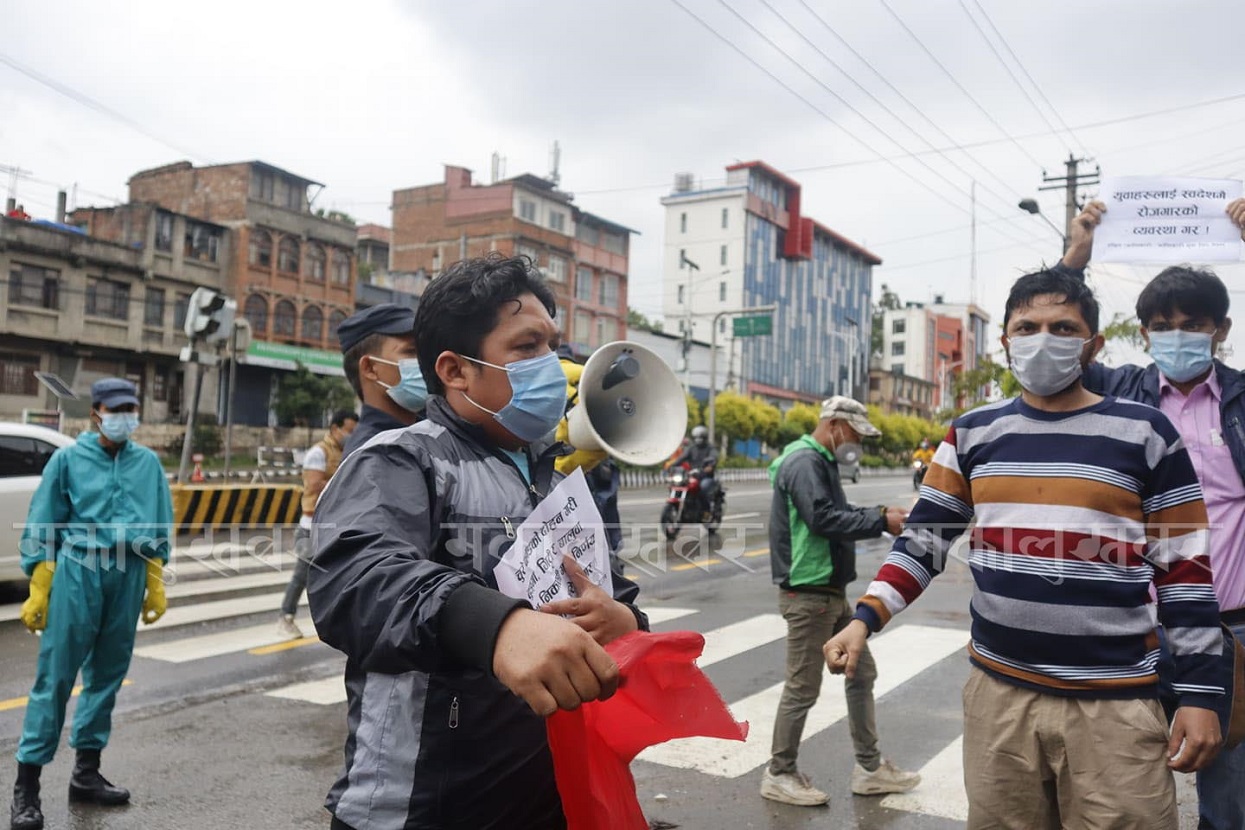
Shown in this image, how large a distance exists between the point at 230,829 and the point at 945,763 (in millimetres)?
3337

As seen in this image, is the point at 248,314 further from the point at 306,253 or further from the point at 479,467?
the point at 479,467

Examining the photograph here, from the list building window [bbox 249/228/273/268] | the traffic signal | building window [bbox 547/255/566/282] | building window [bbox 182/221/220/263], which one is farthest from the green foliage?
the traffic signal

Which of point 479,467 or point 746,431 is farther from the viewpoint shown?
point 746,431

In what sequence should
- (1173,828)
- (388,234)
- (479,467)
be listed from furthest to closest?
(388,234) → (1173,828) → (479,467)

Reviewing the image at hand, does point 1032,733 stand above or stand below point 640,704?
below

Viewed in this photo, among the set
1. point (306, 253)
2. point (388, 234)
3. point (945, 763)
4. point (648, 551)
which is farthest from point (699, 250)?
point (945, 763)

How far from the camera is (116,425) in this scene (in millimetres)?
4711

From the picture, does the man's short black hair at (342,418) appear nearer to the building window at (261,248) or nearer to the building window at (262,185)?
the building window at (261,248)

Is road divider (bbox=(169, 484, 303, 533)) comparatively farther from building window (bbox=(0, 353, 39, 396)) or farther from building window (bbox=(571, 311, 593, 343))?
building window (bbox=(571, 311, 593, 343))

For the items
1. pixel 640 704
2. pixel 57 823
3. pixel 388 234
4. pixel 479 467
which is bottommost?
pixel 57 823

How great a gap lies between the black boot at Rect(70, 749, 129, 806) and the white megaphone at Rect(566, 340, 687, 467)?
8.79 feet

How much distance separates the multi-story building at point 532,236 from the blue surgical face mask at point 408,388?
47.3 metres

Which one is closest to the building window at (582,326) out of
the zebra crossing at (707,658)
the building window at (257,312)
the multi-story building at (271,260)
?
the multi-story building at (271,260)

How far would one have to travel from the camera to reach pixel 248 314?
37.9 m
